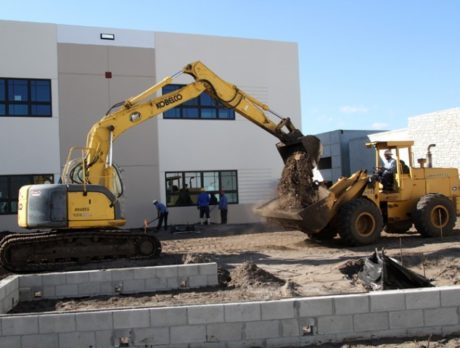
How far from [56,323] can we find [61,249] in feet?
A: 21.6

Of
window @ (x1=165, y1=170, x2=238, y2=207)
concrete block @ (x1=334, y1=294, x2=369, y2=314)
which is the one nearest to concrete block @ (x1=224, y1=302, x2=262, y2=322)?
concrete block @ (x1=334, y1=294, x2=369, y2=314)

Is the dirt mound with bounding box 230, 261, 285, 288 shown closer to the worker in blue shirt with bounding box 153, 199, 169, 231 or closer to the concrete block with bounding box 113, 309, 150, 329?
the concrete block with bounding box 113, 309, 150, 329

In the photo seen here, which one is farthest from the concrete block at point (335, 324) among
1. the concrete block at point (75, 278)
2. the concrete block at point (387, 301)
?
the concrete block at point (75, 278)

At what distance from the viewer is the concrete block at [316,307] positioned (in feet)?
20.0

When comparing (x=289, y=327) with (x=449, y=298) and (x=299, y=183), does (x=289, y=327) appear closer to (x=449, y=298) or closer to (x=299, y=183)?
(x=449, y=298)

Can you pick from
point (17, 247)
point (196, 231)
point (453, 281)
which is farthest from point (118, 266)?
point (196, 231)

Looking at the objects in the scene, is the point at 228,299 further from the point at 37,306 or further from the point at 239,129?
the point at 239,129

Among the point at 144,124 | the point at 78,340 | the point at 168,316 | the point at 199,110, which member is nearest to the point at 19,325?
the point at 78,340

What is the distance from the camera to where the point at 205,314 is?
602 centimetres

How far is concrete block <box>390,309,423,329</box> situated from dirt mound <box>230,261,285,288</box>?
11.0 feet

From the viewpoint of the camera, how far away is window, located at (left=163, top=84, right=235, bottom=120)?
23.6m

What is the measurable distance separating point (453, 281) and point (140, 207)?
15.9 meters

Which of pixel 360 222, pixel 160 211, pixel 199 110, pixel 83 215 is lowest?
pixel 360 222

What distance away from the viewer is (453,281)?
9031mm
